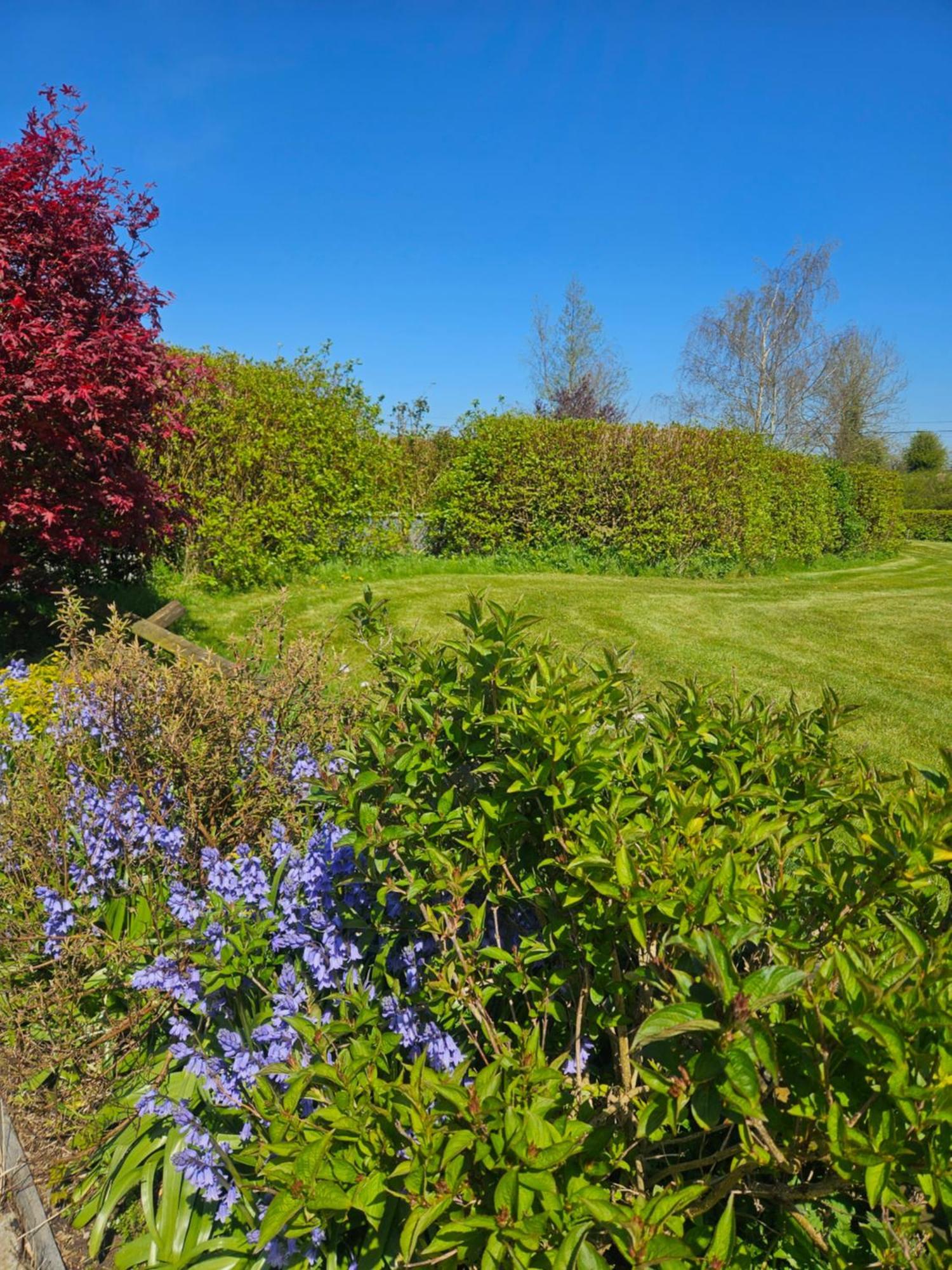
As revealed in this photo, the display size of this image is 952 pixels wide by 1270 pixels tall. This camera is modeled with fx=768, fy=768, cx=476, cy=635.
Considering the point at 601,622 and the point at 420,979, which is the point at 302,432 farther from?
the point at 420,979

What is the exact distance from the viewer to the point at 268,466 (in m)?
8.85

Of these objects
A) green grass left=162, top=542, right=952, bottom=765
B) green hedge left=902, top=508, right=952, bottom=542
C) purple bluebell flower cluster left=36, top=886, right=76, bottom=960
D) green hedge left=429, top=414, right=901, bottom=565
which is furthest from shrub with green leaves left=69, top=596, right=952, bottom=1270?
green hedge left=902, top=508, right=952, bottom=542

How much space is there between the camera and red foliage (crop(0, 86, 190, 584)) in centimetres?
483

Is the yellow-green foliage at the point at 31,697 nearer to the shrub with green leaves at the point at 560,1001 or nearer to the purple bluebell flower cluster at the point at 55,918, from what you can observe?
the purple bluebell flower cluster at the point at 55,918

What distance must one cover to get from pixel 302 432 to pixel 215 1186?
8158 mm

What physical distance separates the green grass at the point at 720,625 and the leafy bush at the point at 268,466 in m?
0.48

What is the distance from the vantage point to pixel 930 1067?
104 cm

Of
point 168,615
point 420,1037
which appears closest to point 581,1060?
point 420,1037

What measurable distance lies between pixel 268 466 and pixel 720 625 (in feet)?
18.0

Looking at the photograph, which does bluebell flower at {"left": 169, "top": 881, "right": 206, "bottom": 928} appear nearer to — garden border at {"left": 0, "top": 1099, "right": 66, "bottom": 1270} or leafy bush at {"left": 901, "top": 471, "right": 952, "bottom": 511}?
garden border at {"left": 0, "top": 1099, "right": 66, "bottom": 1270}

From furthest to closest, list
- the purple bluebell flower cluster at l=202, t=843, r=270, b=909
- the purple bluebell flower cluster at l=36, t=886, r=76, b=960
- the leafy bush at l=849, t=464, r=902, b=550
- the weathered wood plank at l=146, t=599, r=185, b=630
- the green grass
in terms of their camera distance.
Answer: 1. the leafy bush at l=849, t=464, r=902, b=550
2. the green grass
3. the weathered wood plank at l=146, t=599, r=185, b=630
4. the purple bluebell flower cluster at l=36, t=886, r=76, b=960
5. the purple bluebell flower cluster at l=202, t=843, r=270, b=909

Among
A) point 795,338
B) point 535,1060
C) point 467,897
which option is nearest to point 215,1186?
point 467,897

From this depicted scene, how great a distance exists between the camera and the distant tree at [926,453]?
123 ft

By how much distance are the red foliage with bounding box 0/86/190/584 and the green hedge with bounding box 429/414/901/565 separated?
6193 mm
